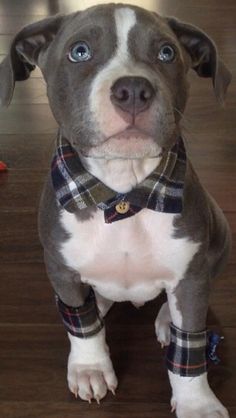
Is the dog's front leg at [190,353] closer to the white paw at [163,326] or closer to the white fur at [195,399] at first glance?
the white fur at [195,399]

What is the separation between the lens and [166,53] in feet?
3.95

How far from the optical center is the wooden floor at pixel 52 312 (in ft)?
4.98

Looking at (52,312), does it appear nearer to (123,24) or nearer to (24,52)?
(24,52)

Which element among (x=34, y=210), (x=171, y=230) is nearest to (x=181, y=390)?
(x=171, y=230)

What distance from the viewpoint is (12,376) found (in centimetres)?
158

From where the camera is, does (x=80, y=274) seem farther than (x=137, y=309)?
No

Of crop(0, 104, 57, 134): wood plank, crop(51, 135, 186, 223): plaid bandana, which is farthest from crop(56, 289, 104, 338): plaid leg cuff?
crop(0, 104, 57, 134): wood plank

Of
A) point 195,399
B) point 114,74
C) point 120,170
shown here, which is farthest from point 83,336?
point 114,74

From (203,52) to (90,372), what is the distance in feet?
2.28

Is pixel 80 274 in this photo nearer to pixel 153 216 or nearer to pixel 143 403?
pixel 153 216

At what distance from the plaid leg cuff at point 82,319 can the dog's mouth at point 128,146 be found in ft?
1.36

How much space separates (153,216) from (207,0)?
272 cm

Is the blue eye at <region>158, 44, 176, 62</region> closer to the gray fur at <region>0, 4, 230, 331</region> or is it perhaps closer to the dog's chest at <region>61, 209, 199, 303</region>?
the gray fur at <region>0, 4, 230, 331</region>

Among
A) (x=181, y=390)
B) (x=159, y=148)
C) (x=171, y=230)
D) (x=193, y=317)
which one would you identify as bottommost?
(x=181, y=390)
